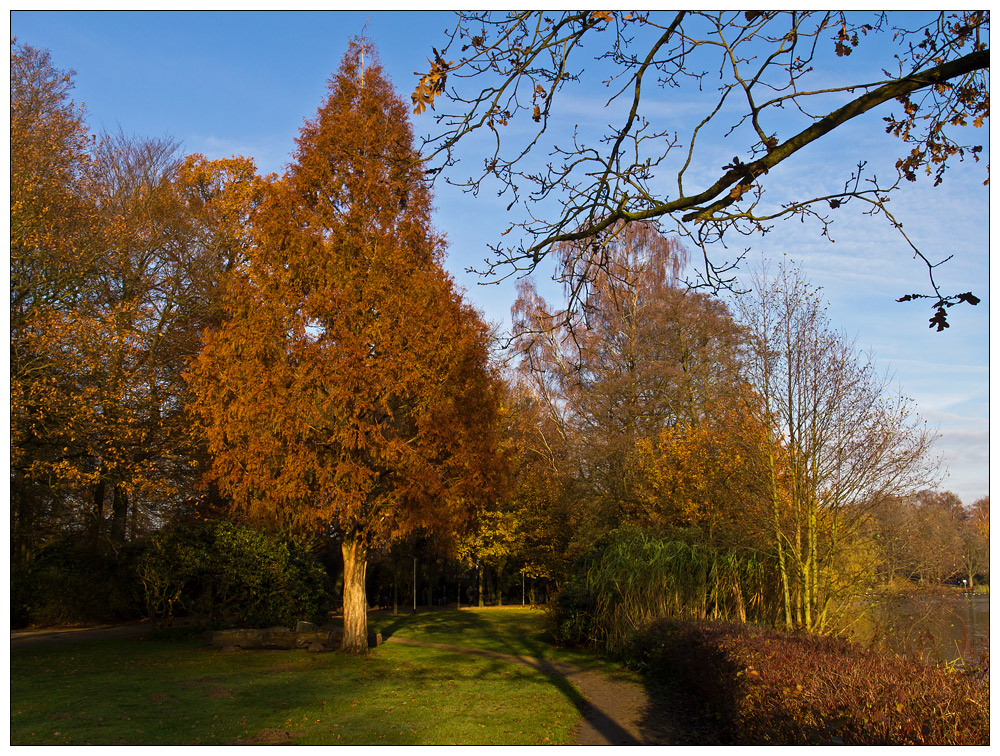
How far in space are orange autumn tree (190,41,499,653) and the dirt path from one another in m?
3.89

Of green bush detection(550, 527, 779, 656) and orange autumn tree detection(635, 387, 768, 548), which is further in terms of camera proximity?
orange autumn tree detection(635, 387, 768, 548)

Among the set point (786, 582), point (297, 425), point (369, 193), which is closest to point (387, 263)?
point (369, 193)

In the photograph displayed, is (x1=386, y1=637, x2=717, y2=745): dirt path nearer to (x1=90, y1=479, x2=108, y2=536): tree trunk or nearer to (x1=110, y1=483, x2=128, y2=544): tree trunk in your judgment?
(x1=90, y1=479, x2=108, y2=536): tree trunk

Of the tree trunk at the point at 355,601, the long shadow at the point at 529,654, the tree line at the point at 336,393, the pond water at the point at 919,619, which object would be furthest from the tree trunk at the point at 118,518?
the pond water at the point at 919,619

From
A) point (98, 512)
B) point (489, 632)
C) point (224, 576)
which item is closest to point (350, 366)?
point (224, 576)

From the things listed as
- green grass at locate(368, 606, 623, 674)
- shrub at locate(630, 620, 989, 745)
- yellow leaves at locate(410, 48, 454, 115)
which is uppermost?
→ yellow leaves at locate(410, 48, 454, 115)

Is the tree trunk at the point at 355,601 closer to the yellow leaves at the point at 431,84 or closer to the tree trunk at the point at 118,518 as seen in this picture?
the tree trunk at the point at 118,518

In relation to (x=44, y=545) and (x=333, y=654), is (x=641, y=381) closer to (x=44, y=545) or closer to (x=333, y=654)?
(x=333, y=654)

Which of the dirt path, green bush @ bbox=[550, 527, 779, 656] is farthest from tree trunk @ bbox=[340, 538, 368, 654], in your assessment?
the dirt path

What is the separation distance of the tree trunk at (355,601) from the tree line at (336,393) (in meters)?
0.04

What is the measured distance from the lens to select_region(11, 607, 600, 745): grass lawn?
602cm

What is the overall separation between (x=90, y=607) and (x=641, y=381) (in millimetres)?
14896

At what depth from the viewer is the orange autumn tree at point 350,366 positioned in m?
11.6

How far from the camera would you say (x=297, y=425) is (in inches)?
451
